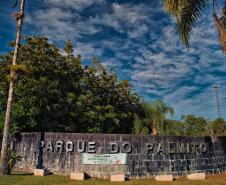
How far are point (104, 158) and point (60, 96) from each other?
748 cm

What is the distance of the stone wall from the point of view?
14.7 meters

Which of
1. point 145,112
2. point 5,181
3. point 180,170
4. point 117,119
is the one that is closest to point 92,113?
point 117,119

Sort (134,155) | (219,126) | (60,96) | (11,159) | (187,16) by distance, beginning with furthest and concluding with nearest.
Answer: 1. (219,126)
2. (60,96)
3. (11,159)
4. (134,155)
5. (187,16)

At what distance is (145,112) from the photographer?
23.6m

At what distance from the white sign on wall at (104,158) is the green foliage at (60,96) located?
5.20m

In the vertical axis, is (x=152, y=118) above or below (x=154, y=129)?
above

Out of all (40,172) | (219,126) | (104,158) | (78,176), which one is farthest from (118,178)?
(219,126)

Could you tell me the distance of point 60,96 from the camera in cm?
2078

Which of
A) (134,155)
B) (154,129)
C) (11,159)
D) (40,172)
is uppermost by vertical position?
(154,129)

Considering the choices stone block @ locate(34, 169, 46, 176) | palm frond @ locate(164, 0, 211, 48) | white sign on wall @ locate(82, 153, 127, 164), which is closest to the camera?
palm frond @ locate(164, 0, 211, 48)

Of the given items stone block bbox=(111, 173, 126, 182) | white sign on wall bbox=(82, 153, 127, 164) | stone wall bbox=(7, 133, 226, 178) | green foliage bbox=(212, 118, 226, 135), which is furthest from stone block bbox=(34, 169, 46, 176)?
green foliage bbox=(212, 118, 226, 135)

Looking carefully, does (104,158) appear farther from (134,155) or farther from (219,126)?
(219,126)

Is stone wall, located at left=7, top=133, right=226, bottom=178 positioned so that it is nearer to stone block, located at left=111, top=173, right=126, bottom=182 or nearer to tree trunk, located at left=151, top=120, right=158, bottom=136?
stone block, located at left=111, top=173, right=126, bottom=182

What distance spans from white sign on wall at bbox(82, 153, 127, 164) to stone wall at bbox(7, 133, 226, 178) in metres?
0.17
